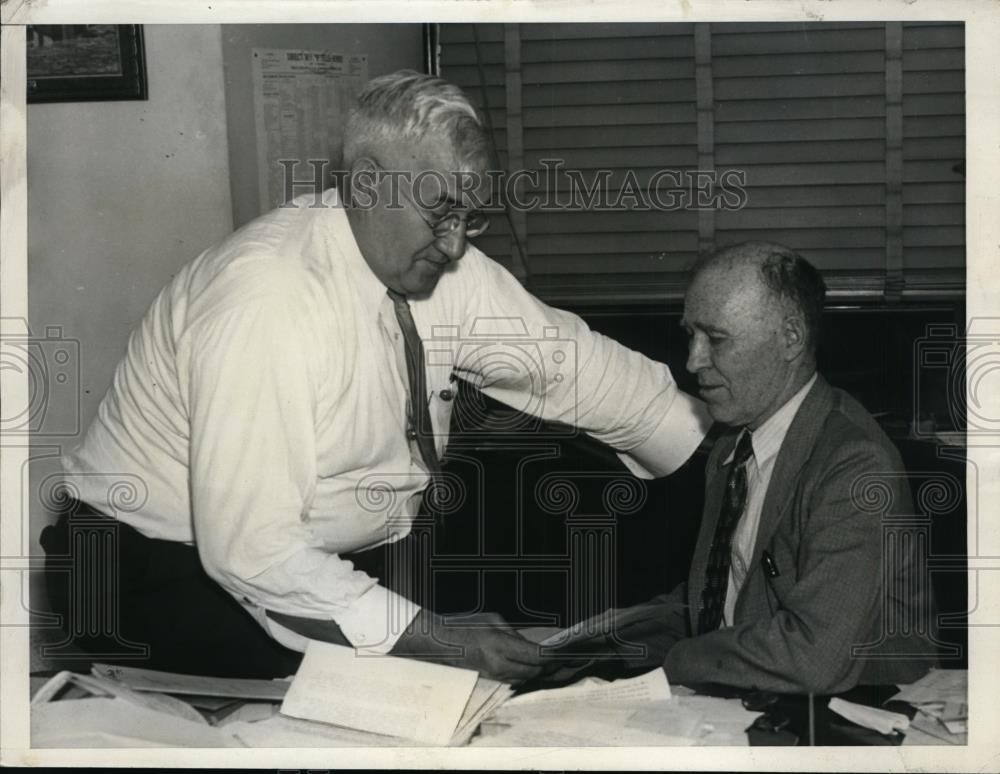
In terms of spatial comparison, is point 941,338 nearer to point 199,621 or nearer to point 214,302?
point 214,302

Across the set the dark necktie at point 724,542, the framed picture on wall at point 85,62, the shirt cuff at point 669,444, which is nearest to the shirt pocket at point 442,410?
the shirt cuff at point 669,444

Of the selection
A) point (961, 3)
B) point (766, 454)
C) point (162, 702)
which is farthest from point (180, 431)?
point (961, 3)

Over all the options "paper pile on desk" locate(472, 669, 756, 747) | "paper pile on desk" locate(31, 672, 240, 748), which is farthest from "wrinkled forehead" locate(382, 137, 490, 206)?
"paper pile on desk" locate(31, 672, 240, 748)

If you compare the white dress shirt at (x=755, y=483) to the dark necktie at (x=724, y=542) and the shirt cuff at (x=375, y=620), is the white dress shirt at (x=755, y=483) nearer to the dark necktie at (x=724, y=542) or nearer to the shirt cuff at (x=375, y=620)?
the dark necktie at (x=724, y=542)

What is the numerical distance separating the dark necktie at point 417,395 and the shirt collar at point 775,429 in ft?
2.32

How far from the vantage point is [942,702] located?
2.25m

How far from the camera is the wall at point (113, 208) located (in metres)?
2.28

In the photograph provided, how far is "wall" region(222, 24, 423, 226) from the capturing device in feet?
7.27

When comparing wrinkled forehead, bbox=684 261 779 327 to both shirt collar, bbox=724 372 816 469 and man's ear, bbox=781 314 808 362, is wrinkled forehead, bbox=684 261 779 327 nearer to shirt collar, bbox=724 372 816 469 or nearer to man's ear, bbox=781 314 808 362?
man's ear, bbox=781 314 808 362

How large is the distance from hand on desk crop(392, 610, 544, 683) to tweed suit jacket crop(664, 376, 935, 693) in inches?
12.4

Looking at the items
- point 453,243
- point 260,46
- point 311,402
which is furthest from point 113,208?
point 453,243

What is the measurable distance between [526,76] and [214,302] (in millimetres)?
843

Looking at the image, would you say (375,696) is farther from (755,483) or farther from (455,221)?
(455,221)

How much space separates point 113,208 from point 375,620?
1079 mm
